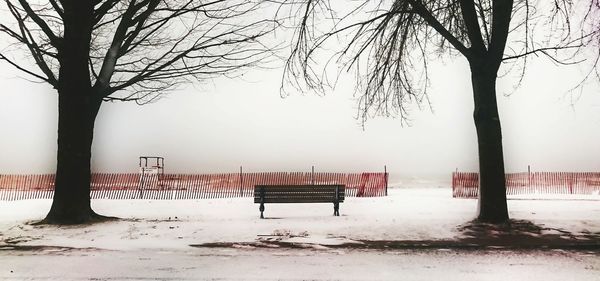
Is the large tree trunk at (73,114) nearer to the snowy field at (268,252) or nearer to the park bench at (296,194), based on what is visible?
the snowy field at (268,252)

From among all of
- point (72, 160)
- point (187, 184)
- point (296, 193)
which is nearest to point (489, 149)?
point (296, 193)

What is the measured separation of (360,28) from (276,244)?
16.8ft

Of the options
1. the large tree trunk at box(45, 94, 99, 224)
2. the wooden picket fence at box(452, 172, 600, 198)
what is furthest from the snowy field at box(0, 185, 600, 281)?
the wooden picket fence at box(452, 172, 600, 198)

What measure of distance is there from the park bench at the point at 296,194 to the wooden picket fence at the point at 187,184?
382 inches

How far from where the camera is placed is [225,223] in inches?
390

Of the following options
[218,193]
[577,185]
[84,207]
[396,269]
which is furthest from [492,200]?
[577,185]

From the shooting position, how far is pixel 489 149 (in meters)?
10.0

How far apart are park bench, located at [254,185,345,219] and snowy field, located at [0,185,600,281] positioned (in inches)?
17.0

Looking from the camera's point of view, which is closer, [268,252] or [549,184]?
[268,252]

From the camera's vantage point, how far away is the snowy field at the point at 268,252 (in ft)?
18.8

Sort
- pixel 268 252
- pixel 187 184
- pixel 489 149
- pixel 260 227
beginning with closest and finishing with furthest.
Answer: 1. pixel 268 252
2. pixel 260 227
3. pixel 489 149
4. pixel 187 184

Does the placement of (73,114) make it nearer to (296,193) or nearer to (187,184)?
(296,193)

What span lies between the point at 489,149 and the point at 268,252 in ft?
17.8

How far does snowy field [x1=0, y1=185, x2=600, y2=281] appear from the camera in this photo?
18.8 feet
